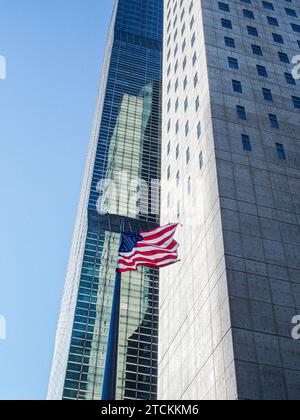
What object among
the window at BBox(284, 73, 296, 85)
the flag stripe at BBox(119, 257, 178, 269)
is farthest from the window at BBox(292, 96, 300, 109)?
the flag stripe at BBox(119, 257, 178, 269)

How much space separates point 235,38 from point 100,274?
89.8 meters

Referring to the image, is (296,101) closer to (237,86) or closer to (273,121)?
(273,121)

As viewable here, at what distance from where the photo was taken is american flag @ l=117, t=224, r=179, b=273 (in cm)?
3750

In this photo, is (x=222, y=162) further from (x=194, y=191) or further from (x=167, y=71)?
(x=167, y=71)

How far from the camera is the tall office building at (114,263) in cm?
11738

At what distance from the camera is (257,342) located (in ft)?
113

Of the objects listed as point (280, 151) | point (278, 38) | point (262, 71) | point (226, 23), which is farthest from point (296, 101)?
point (226, 23)

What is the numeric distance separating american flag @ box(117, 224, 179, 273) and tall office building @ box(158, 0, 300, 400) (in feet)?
12.9

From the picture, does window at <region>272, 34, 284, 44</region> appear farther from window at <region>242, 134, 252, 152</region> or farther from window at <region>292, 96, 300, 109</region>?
window at <region>242, 134, 252, 152</region>

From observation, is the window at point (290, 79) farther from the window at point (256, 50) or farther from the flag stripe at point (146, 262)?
the flag stripe at point (146, 262)

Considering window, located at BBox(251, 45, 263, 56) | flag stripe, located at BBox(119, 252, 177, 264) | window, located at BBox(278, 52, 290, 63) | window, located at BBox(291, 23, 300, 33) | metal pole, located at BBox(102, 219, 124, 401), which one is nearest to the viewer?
metal pole, located at BBox(102, 219, 124, 401)

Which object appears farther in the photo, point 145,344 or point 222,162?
point 145,344

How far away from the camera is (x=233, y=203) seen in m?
42.4
